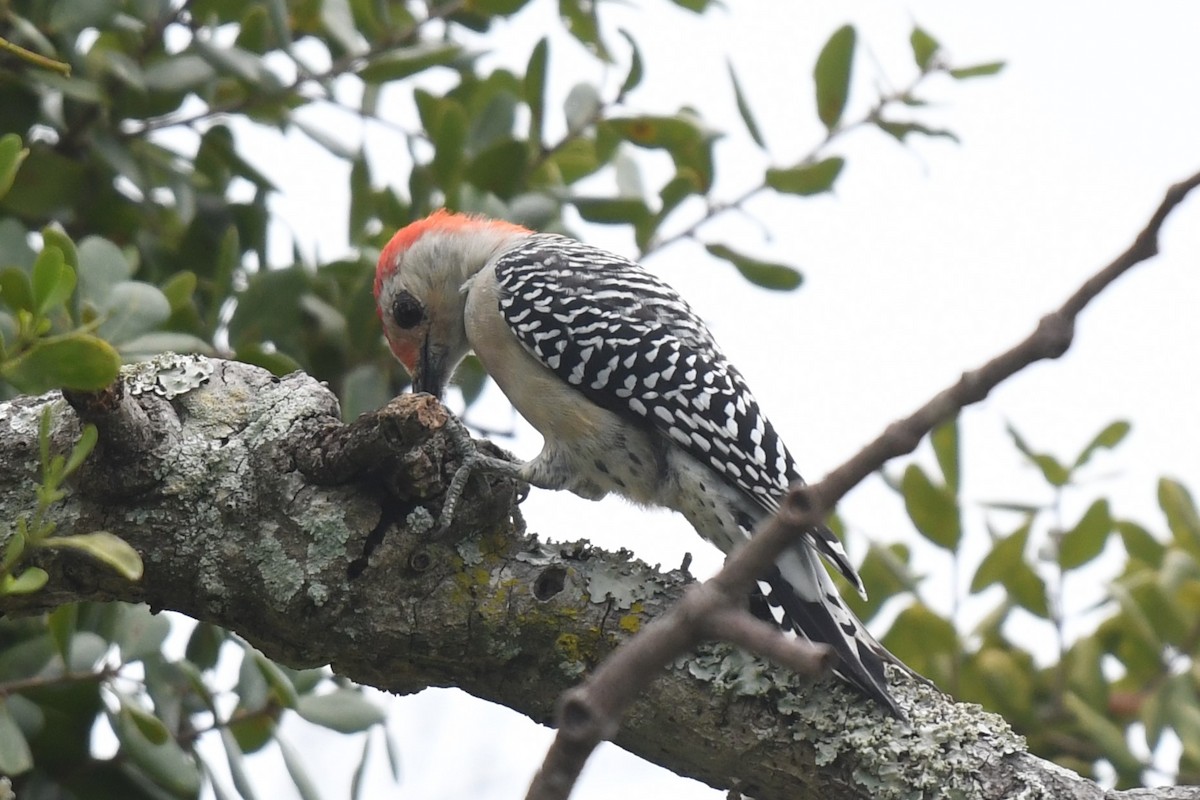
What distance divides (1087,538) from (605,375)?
185cm

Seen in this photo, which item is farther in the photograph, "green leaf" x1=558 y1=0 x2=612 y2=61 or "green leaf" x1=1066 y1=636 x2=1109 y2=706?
"green leaf" x1=1066 y1=636 x2=1109 y2=706

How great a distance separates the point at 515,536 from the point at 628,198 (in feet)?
4.96

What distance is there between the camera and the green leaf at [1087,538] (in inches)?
181

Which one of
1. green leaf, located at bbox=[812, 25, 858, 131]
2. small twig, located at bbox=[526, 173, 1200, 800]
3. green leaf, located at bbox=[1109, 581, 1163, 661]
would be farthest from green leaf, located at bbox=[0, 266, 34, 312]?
green leaf, located at bbox=[1109, 581, 1163, 661]

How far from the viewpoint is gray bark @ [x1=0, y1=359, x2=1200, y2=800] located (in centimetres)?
267

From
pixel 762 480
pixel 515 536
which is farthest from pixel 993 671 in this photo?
pixel 515 536

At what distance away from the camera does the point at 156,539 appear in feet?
9.10

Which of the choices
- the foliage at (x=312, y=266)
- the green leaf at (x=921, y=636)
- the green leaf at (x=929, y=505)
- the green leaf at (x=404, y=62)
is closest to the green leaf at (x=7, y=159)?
the foliage at (x=312, y=266)

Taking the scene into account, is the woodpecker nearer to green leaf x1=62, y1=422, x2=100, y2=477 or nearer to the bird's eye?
the bird's eye

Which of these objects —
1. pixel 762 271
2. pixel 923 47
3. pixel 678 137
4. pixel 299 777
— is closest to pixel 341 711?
pixel 299 777

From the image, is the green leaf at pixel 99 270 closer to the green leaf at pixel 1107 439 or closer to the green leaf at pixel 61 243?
the green leaf at pixel 61 243

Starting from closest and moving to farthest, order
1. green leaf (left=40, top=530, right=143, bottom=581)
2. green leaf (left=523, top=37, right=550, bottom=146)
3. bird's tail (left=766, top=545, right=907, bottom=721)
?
green leaf (left=40, top=530, right=143, bottom=581) < bird's tail (left=766, top=545, right=907, bottom=721) < green leaf (left=523, top=37, right=550, bottom=146)

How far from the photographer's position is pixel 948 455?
4.55 metres

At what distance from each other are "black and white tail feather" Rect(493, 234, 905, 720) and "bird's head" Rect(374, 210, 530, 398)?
15 cm
